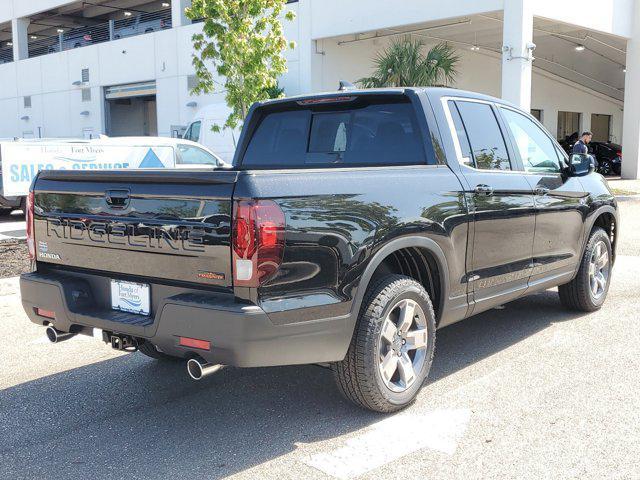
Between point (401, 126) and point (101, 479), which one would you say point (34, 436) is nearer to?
point (101, 479)

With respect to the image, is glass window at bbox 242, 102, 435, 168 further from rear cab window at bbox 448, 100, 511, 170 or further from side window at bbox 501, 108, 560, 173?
side window at bbox 501, 108, 560, 173

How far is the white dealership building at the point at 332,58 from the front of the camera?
778 inches

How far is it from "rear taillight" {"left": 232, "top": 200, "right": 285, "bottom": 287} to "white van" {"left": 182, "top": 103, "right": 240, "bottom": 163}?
16.4 m

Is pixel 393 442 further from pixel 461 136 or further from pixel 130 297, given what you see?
pixel 461 136

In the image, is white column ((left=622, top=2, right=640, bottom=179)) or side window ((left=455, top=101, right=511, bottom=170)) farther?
white column ((left=622, top=2, right=640, bottom=179))

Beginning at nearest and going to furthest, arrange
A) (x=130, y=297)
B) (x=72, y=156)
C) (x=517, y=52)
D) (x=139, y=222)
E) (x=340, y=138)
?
(x=139, y=222), (x=130, y=297), (x=340, y=138), (x=72, y=156), (x=517, y=52)

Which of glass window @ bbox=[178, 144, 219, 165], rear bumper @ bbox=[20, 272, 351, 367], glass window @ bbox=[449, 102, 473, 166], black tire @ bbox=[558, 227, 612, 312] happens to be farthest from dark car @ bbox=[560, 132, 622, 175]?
rear bumper @ bbox=[20, 272, 351, 367]

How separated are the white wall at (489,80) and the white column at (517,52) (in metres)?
6.03

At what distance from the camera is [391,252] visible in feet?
12.6

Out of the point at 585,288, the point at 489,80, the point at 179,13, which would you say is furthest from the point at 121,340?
the point at 489,80

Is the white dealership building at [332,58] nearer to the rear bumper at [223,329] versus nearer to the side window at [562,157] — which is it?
the side window at [562,157]

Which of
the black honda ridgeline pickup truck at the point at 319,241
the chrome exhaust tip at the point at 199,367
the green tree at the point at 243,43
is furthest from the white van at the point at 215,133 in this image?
the chrome exhaust tip at the point at 199,367

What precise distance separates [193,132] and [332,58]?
5.37 metres

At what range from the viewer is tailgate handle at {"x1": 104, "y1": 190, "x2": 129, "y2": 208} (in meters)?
3.64
